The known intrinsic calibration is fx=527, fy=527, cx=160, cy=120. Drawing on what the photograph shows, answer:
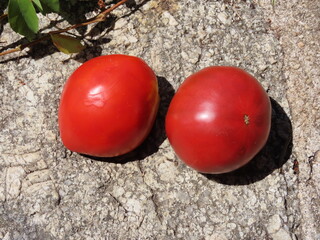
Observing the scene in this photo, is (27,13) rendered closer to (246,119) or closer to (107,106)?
(107,106)

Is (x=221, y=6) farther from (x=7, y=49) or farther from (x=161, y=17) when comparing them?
(x=7, y=49)

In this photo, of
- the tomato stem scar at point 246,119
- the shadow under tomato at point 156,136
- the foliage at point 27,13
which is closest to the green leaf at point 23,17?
the foliage at point 27,13

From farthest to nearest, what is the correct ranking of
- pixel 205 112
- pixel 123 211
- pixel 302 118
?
pixel 302 118, pixel 123 211, pixel 205 112

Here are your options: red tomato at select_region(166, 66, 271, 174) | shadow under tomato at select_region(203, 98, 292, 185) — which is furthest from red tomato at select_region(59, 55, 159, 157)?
shadow under tomato at select_region(203, 98, 292, 185)

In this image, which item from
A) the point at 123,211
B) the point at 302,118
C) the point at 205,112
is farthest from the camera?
the point at 302,118

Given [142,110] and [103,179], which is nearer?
[142,110]

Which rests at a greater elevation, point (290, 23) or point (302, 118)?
point (290, 23)

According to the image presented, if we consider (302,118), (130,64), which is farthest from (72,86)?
(302,118)
